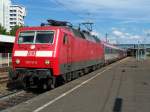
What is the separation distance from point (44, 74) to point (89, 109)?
594 cm

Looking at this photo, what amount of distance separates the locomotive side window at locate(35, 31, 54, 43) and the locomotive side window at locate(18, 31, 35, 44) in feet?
0.97

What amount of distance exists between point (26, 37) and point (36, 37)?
20.4 inches

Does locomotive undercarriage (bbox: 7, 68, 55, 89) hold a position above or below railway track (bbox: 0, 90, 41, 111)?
above

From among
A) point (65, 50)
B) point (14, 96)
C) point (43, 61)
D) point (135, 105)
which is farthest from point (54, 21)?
point (135, 105)

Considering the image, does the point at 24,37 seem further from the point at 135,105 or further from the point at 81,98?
the point at 135,105

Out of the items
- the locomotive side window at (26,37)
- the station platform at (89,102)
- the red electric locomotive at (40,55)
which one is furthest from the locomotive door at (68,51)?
the station platform at (89,102)

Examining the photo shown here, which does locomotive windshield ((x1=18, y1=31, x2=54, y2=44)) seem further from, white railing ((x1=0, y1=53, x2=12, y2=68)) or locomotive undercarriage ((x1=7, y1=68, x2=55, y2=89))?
white railing ((x1=0, y1=53, x2=12, y2=68))

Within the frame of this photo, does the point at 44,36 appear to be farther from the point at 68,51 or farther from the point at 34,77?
the point at 68,51

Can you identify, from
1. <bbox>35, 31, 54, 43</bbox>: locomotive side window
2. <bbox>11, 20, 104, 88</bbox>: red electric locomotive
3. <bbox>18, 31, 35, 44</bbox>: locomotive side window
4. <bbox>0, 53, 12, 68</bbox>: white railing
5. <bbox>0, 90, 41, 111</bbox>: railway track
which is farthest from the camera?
<bbox>0, 53, 12, 68</bbox>: white railing

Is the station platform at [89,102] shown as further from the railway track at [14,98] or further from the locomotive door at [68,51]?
the locomotive door at [68,51]


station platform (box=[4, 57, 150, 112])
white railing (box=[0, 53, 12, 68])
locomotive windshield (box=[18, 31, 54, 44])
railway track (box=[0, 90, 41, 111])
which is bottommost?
railway track (box=[0, 90, 41, 111])

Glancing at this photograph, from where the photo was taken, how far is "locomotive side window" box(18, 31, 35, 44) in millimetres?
18562

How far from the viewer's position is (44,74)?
1744 centimetres

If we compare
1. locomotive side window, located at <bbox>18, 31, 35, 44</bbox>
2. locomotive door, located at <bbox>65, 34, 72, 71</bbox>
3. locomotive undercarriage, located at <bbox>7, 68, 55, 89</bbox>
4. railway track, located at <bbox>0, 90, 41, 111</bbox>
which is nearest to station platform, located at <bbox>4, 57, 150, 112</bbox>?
railway track, located at <bbox>0, 90, 41, 111</bbox>
